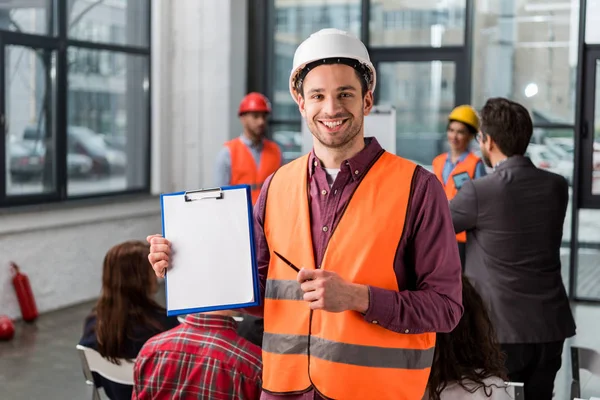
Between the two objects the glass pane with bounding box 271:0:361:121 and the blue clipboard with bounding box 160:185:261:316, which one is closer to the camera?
the blue clipboard with bounding box 160:185:261:316

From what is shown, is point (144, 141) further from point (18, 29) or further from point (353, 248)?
point (353, 248)

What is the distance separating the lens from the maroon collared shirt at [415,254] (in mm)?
1620

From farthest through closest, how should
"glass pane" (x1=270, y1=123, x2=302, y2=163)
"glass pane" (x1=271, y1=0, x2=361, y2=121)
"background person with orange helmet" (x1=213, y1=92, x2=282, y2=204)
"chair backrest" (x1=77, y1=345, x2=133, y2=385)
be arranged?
1. "glass pane" (x1=270, y1=123, x2=302, y2=163)
2. "glass pane" (x1=271, y1=0, x2=361, y2=121)
3. "background person with orange helmet" (x1=213, y1=92, x2=282, y2=204)
4. "chair backrest" (x1=77, y1=345, x2=133, y2=385)

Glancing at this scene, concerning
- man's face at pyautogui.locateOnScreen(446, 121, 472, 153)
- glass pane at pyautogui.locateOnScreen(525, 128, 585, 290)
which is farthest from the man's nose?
glass pane at pyautogui.locateOnScreen(525, 128, 585, 290)

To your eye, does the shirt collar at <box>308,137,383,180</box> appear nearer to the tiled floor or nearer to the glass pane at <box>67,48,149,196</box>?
the tiled floor

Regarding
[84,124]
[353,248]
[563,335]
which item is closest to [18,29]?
[84,124]

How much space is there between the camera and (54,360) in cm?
509

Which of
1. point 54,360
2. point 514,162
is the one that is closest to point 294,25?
point 54,360

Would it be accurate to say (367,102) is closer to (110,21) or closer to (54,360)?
(54,360)

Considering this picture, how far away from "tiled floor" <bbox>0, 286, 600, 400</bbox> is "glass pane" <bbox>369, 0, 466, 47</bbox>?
2.78 meters

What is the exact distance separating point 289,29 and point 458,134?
292cm

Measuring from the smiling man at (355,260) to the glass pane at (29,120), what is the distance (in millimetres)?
4723

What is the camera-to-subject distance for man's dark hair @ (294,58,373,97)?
5.58ft

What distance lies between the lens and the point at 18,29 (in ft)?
19.8
